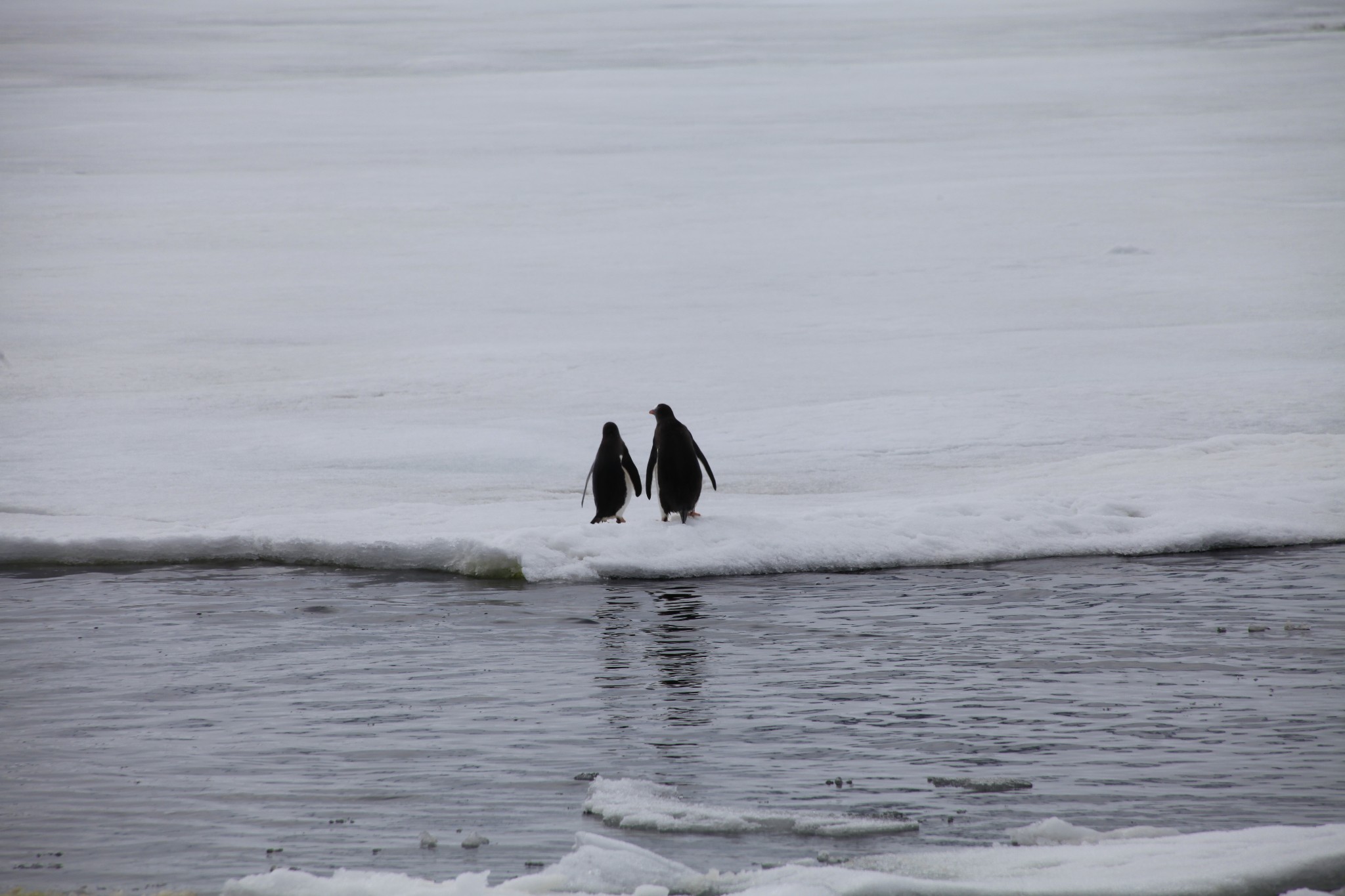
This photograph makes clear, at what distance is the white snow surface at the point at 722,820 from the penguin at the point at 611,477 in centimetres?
393

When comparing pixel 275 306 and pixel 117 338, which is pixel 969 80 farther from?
pixel 117 338

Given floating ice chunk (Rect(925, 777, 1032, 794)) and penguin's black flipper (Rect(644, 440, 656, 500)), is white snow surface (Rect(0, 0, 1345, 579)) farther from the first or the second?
floating ice chunk (Rect(925, 777, 1032, 794))

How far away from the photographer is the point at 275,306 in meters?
15.1

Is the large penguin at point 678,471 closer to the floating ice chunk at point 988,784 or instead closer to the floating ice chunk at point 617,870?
the floating ice chunk at point 988,784

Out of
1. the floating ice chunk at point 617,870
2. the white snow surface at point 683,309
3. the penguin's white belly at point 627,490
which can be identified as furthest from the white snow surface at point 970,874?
the penguin's white belly at point 627,490

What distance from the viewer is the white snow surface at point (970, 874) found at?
3564 mm

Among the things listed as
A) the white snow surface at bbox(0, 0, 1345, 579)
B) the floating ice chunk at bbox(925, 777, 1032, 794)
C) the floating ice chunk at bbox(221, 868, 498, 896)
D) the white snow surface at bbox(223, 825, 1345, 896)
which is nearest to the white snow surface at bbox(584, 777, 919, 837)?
the white snow surface at bbox(223, 825, 1345, 896)

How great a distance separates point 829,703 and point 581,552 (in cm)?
245

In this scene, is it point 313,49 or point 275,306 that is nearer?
point 275,306

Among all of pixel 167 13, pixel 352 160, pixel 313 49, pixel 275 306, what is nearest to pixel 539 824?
pixel 275 306

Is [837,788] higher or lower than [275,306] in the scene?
lower

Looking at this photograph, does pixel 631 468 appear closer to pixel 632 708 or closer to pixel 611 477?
pixel 611 477

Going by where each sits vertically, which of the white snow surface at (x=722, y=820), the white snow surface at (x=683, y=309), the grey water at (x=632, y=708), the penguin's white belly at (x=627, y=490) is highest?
the white snow surface at (x=683, y=309)

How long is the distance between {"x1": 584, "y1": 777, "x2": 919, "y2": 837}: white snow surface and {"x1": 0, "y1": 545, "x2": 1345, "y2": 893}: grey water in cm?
6
